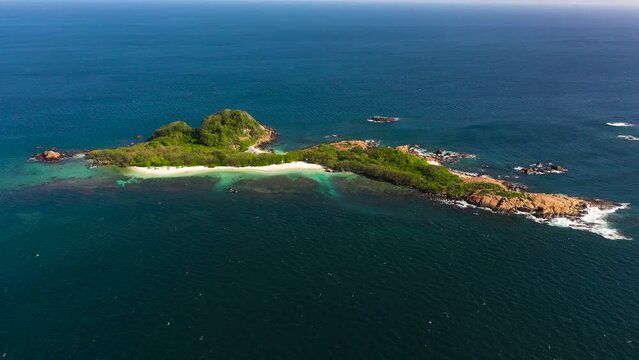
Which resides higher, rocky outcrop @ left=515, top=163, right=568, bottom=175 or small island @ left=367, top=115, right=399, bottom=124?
small island @ left=367, top=115, right=399, bottom=124

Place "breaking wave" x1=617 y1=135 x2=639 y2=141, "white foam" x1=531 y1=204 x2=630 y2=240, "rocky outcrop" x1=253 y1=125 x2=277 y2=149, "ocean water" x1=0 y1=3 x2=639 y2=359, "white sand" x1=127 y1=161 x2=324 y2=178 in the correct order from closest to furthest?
"ocean water" x1=0 y1=3 x2=639 y2=359 < "white foam" x1=531 y1=204 x2=630 y2=240 < "white sand" x1=127 y1=161 x2=324 y2=178 < "rocky outcrop" x1=253 y1=125 x2=277 y2=149 < "breaking wave" x1=617 y1=135 x2=639 y2=141

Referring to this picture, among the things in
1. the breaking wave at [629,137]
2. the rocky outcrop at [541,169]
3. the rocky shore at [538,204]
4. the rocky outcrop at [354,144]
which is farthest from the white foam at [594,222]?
the breaking wave at [629,137]

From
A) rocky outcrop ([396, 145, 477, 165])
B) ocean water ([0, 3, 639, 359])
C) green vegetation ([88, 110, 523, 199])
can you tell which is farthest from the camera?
rocky outcrop ([396, 145, 477, 165])

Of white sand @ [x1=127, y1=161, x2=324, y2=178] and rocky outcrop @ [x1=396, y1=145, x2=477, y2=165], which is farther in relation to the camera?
rocky outcrop @ [x1=396, y1=145, x2=477, y2=165]

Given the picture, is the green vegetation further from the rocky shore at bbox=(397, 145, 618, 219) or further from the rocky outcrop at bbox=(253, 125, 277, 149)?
the rocky shore at bbox=(397, 145, 618, 219)

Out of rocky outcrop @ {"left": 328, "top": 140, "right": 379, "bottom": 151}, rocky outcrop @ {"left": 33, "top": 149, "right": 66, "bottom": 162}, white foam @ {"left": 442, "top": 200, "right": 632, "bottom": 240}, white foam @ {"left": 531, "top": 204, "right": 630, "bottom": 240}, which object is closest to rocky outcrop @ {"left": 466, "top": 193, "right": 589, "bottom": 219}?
white foam @ {"left": 442, "top": 200, "right": 632, "bottom": 240}

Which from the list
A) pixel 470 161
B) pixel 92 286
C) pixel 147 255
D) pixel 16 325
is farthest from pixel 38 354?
pixel 470 161

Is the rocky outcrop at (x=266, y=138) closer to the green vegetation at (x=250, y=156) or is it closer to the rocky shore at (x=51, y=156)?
the green vegetation at (x=250, y=156)
